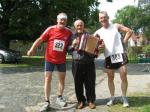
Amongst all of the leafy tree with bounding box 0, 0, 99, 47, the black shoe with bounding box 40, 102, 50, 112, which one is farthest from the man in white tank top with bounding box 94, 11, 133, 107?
the leafy tree with bounding box 0, 0, 99, 47

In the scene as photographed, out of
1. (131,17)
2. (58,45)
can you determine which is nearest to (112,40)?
(58,45)

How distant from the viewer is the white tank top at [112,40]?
388 inches

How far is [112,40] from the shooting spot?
32.3ft

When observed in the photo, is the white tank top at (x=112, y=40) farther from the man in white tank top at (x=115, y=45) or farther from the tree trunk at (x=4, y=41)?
the tree trunk at (x=4, y=41)

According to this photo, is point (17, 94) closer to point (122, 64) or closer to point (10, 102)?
point (10, 102)

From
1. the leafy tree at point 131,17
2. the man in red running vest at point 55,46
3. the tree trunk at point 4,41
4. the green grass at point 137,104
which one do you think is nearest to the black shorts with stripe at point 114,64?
the green grass at point 137,104

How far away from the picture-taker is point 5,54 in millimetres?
32375

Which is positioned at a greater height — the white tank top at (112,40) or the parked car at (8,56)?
the white tank top at (112,40)

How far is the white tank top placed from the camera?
9.86 m

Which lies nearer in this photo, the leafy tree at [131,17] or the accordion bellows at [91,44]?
the accordion bellows at [91,44]

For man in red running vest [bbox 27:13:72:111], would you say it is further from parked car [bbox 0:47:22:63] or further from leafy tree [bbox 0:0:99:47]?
leafy tree [bbox 0:0:99:47]

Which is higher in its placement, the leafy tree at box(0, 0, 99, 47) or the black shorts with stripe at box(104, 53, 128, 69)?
the leafy tree at box(0, 0, 99, 47)

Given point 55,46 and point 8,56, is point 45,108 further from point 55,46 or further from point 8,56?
point 8,56

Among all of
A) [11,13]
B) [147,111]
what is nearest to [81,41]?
[147,111]
